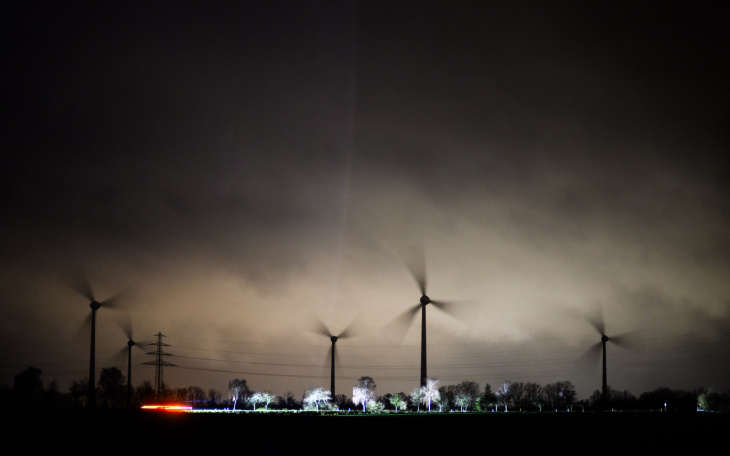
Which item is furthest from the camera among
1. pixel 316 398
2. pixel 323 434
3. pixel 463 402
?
pixel 463 402

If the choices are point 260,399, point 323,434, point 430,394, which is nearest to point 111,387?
point 260,399

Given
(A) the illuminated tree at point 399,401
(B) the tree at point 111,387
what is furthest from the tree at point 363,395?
(B) the tree at point 111,387

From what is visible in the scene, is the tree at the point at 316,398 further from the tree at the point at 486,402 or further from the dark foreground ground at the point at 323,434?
the dark foreground ground at the point at 323,434

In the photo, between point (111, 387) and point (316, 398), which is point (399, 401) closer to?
point (316, 398)

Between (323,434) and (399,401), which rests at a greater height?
(323,434)

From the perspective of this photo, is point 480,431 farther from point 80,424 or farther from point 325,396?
point 325,396

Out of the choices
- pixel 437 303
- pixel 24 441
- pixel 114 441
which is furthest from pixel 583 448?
pixel 437 303
